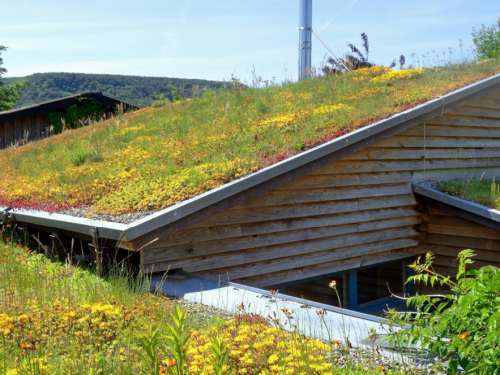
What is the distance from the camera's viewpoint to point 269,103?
11891 mm

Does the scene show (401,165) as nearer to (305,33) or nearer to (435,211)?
(435,211)

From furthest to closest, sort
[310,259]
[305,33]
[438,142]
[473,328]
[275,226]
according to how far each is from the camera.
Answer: [305,33], [438,142], [310,259], [275,226], [473,328]

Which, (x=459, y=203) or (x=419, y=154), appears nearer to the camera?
(x=459, y=203)

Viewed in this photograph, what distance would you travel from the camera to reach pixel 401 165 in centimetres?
922

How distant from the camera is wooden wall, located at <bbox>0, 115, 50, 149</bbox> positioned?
19.2m

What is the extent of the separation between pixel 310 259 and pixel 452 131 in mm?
4236

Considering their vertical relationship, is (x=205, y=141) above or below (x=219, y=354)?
above

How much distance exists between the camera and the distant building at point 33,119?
19156mm

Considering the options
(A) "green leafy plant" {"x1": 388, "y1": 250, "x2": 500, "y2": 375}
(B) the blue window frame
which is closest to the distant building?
(B) the blue window frame

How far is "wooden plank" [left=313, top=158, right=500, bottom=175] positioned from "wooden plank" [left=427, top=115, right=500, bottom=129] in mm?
720

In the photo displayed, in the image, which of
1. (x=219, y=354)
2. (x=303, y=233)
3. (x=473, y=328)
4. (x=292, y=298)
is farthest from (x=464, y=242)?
(x=219, y=354)

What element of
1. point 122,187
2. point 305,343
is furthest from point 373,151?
point 305,343

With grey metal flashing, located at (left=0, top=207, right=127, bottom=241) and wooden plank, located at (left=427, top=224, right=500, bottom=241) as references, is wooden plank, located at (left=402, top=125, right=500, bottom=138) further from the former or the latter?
grey metal flashing, located at (left=0, top=207, right=127, bottom=241)

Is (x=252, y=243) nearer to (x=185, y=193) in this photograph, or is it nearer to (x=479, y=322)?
(x=185, y=193)
